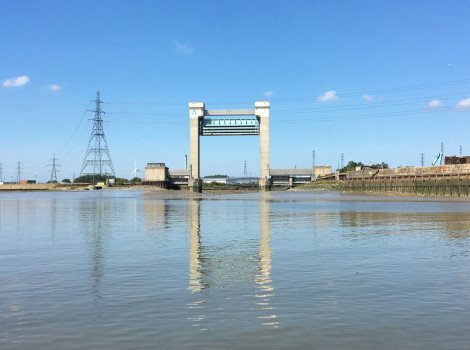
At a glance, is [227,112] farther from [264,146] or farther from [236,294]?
[236,294]

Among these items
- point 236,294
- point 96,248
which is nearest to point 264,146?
point 96,248

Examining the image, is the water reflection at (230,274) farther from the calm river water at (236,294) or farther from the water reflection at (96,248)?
the water reflection at (96,248)

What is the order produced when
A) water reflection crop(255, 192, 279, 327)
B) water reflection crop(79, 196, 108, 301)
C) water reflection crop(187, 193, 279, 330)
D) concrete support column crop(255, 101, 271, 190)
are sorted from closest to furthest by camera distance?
water reflection crop(255, 192, 279, 327), water reflection crop(187, 193, 279, 330), water reflection crop(79, 196, 108, 301), concrete support column crop(255, 101, 271, 190)

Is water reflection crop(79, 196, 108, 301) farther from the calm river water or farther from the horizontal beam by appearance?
the horizontal beam

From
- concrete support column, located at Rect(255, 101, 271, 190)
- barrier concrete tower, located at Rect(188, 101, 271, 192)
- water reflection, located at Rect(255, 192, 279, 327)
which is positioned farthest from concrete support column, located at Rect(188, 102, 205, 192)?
water reflection, located at Rect(255, 192, 279, 327)

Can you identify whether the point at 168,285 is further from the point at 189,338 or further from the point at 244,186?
the point at 244,186

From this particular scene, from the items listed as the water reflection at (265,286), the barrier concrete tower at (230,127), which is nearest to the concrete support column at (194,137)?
the barrier concrete tower at (230,127)

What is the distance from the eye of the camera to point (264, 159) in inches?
4737

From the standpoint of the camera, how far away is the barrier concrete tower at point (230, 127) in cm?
11894

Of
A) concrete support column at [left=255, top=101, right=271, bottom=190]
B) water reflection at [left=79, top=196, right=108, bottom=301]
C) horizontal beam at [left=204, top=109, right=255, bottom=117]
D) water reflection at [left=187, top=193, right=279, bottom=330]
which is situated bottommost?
water reflection at [left=187, top=193, right=279, bottom=330]

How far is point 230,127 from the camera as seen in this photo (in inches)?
4791

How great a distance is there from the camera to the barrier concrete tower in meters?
119

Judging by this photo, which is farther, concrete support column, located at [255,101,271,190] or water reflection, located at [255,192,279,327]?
concrete support column, located at [255,101,271,190]

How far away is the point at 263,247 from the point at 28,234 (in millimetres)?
12267
